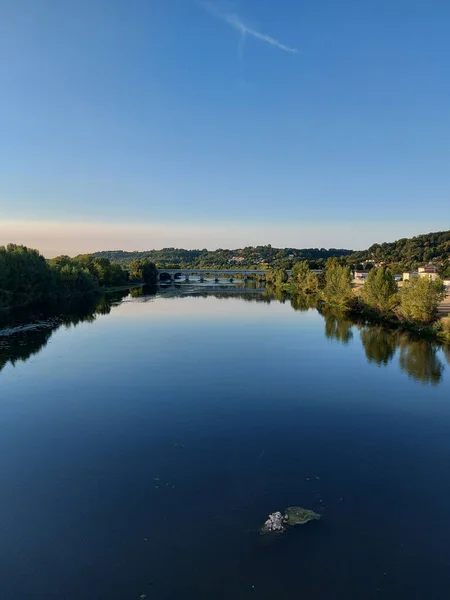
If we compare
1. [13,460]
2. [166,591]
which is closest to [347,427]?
[166,591]

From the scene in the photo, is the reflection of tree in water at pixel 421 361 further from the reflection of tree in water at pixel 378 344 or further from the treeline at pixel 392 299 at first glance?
the treeline at pixel 392 299

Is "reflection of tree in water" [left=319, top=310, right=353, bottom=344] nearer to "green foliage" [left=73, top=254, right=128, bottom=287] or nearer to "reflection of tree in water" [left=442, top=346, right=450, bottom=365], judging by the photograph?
"reflection of tree in water" [left=442, top=346, right=450, bottom=365]

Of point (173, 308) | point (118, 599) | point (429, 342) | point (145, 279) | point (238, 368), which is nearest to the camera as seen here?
point (118, 599)

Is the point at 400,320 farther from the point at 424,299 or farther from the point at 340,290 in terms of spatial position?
the point at 340,290

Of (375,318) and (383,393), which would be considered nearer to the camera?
(383,393)

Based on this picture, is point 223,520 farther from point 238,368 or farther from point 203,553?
point 238,368

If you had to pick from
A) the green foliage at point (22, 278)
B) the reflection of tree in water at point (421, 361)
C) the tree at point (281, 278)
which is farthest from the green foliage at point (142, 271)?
the reflection of tree in water at point (421, 361)
